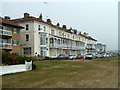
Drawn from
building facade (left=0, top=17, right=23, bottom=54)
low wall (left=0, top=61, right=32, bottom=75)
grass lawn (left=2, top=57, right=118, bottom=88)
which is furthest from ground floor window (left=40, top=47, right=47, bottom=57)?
grass lawn (left=2, top=57, right=118, bottom=88)

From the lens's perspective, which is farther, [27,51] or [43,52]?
[43,52]

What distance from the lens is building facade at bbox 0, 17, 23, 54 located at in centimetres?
2778

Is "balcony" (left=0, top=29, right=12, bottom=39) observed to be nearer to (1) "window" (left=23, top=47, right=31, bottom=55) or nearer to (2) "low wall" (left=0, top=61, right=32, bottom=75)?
(1) "window" (left=23, top=47, right=31, bottom=55)

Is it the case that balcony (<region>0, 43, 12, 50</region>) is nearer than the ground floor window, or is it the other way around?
balcony (<region>0, 43, 12, 50</region>)

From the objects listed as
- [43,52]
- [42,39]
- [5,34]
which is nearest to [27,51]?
[43,52]

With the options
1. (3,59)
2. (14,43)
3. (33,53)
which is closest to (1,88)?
(3,59)

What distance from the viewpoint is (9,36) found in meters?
29.0

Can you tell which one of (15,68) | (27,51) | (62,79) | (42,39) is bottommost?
(62,79)

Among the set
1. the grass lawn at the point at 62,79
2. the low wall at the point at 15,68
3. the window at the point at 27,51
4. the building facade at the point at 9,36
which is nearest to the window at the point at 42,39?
the window at the point at 27,51

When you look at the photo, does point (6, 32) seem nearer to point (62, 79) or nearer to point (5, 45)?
point (5, 45)

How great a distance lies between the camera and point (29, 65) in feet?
44.8

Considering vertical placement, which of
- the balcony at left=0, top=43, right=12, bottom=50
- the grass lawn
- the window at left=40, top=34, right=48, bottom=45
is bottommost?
the grass lawn

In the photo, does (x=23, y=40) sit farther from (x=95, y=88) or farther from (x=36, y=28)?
(x=95, y=88)

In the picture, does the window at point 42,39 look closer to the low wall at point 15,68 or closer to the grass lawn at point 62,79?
the low wall at point 15,68
